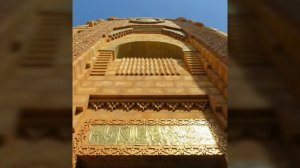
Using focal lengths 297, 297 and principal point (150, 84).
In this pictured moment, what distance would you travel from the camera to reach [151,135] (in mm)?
3494

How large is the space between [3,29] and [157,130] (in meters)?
2.48

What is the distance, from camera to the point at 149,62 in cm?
686

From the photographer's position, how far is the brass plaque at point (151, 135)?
336 centimetres

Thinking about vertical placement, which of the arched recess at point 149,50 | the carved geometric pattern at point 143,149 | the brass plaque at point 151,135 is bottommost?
the carved geometric pattern at point 143,149

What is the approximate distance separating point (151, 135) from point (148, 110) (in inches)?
27.4

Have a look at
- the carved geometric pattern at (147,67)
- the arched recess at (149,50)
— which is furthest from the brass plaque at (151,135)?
the arched recess at (149,50)

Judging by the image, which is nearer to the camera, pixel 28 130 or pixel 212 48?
pixel 28 130

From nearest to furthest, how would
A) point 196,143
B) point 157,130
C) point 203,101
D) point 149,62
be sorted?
1. point 196,143
2. point 157,130
3. point 203,101
4. point 149,62

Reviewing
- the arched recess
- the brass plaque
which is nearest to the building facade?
the brass plaque

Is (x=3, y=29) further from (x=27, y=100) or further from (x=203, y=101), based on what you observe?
(x=203, y=101)

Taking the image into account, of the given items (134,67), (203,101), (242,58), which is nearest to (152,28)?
(134,67)

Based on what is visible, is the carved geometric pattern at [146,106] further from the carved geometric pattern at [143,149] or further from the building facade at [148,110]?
the carved geometric pattern at [143,149]

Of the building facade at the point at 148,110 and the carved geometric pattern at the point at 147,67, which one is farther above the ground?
the carved geometric pattern at the point at 147,67

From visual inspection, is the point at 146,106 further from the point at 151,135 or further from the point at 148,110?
the point at 151,135
